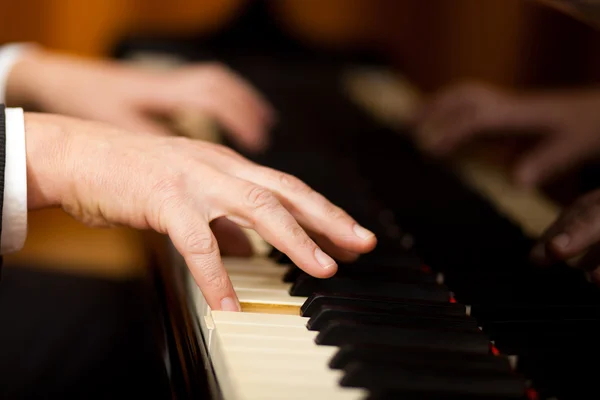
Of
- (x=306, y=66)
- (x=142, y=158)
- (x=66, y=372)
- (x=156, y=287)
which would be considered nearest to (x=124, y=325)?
(x=66, y=372)

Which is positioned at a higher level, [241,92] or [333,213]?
[241,92]

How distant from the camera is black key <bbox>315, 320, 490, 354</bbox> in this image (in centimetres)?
79

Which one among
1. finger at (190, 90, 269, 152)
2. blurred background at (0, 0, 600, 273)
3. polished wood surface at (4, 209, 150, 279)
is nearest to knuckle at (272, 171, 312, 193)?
finger at (190, 90, 269, 152)

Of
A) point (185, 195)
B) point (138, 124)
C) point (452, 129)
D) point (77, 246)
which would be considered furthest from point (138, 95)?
point (77, 246)

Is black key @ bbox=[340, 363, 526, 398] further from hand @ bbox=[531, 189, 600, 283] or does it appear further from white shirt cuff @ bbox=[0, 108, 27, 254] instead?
white shirt cuff @ bbox=[0, 108, 27, 254]

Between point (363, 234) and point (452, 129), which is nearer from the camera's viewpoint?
point (363, 234)

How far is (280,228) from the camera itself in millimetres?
876

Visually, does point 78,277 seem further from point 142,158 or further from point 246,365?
point 246,365

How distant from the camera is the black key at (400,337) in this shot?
0.79 meters

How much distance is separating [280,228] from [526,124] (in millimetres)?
995

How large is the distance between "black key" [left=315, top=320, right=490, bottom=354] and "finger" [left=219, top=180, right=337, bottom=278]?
83mm

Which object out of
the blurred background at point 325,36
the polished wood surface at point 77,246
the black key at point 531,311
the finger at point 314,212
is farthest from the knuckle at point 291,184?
the polished wood surface at point 77,246

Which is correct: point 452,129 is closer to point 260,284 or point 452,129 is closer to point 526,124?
point 526,124

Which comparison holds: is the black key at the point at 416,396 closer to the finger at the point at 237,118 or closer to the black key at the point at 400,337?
the black key at the point at 400,337
